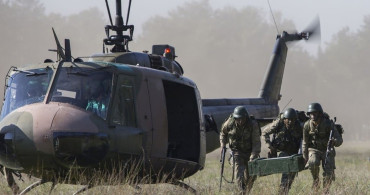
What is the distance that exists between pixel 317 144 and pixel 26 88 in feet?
14.6

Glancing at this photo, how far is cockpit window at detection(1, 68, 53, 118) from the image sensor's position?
36.3 ft

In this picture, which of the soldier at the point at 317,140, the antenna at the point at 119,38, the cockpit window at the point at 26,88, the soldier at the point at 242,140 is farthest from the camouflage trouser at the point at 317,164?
the cockpit window at the point at 26,88

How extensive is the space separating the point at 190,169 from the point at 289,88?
74.4 m

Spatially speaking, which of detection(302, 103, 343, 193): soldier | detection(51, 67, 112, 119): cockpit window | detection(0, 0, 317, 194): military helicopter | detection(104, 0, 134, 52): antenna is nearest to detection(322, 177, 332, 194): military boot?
detection(302, 103, 343, 193): soldier

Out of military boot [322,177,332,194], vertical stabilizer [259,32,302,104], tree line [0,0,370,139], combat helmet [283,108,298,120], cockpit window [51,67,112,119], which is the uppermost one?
tree line [0,0,370,139]

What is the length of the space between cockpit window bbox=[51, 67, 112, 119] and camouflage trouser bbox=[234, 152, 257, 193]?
2950 mm

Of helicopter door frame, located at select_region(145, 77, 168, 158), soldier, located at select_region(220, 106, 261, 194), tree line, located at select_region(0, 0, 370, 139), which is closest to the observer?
helicopter door frame, located at select_region(145, 77, 168, 158)

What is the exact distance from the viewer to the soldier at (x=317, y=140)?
12602 mm

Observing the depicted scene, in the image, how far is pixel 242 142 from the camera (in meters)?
12.9

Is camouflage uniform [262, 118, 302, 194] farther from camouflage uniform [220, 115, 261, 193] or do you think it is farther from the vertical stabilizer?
the vertical stabilizer

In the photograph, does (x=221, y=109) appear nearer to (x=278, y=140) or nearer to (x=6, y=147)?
(x=278, y=140)

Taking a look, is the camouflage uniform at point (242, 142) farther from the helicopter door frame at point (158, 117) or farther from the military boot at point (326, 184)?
the helicopter door frame at point (158, 117)

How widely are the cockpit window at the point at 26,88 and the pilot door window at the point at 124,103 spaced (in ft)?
3.10

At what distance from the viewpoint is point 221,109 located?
15453mm
